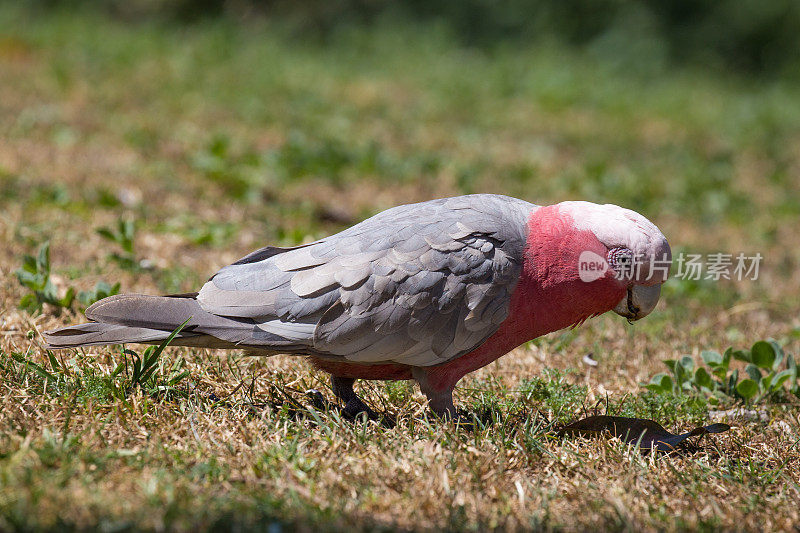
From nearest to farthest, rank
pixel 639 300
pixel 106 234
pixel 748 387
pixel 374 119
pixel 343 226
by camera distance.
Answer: pixel 639 300, pixel 748 387, pixel 106 234, pixel 343 226, pixel 374 119

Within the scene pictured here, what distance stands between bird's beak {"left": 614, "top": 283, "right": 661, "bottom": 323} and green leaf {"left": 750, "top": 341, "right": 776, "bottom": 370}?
84cm

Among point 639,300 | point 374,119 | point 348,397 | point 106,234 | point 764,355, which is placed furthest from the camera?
point 374,119

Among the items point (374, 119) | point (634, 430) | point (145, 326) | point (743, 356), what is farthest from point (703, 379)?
point (374, 119)

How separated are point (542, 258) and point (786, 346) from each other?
1.99 m

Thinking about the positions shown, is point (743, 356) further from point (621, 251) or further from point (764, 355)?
point (621, 251)

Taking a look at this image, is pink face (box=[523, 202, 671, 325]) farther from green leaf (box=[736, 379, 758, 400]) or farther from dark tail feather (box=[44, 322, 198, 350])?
dark tail feather (box=[44, 322, 198, 350])

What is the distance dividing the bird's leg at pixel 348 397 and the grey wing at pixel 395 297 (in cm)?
28

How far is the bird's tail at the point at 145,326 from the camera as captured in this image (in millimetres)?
2594

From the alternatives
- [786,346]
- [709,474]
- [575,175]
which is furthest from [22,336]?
[575,175]

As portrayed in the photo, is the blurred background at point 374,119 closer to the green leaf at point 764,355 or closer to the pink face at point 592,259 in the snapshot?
the green leaf at point 764,355

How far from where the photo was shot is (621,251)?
106 inches

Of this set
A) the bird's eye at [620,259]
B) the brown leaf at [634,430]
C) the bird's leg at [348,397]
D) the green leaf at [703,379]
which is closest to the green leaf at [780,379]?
the green leaf at [703,379]

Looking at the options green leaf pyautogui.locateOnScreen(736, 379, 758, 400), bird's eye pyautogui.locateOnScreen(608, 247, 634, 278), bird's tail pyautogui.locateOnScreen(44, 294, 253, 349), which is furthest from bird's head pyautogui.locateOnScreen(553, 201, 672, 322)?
bird's tail pyautogui.locateOnScreen(44, 294, 253, 349)

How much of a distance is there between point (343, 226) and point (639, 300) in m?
2.68
